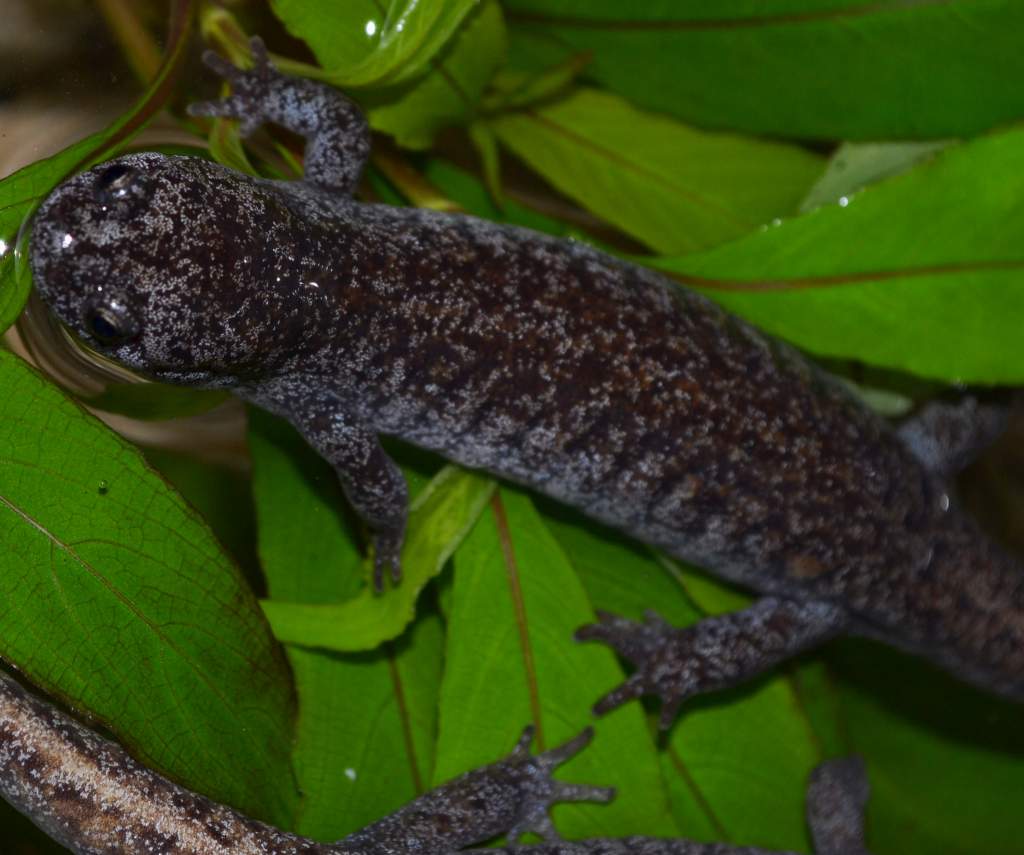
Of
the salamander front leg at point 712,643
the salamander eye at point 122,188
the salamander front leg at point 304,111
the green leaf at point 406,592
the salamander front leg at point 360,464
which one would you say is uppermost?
the salamander front leg at point 304,111

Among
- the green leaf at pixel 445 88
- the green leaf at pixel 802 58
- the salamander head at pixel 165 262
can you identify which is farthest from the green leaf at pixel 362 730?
the green leaf at pixel 802 58

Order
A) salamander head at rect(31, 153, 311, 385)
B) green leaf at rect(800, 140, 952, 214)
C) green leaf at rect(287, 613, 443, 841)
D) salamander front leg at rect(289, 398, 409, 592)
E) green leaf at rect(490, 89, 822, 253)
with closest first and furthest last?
salamander head at rect(31, 153, 311, 385) → salamander front leg at rect(289, 398, 409, 592) → green leaf at rect(287, 613, 443, 841) → green leaf at rect(800, 140, 952, 214) → green leaf at rect(490, 89, 822, 253)

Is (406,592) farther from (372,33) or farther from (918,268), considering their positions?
(918,268)

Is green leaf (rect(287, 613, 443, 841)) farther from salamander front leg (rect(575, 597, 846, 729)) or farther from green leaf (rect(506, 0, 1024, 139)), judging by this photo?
green leaf (rect(506, 0, 1024, 139))

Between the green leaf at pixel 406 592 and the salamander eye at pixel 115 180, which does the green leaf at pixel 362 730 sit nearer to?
the green leaf at pixel 406 592

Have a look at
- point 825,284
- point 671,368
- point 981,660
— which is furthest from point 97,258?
point 981,660

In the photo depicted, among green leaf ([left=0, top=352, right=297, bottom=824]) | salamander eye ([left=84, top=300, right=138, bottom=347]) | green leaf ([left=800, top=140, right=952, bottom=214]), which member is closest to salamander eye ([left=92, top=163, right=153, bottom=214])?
salamander eye ([left=84, top=300, right=138, bottom=347])
